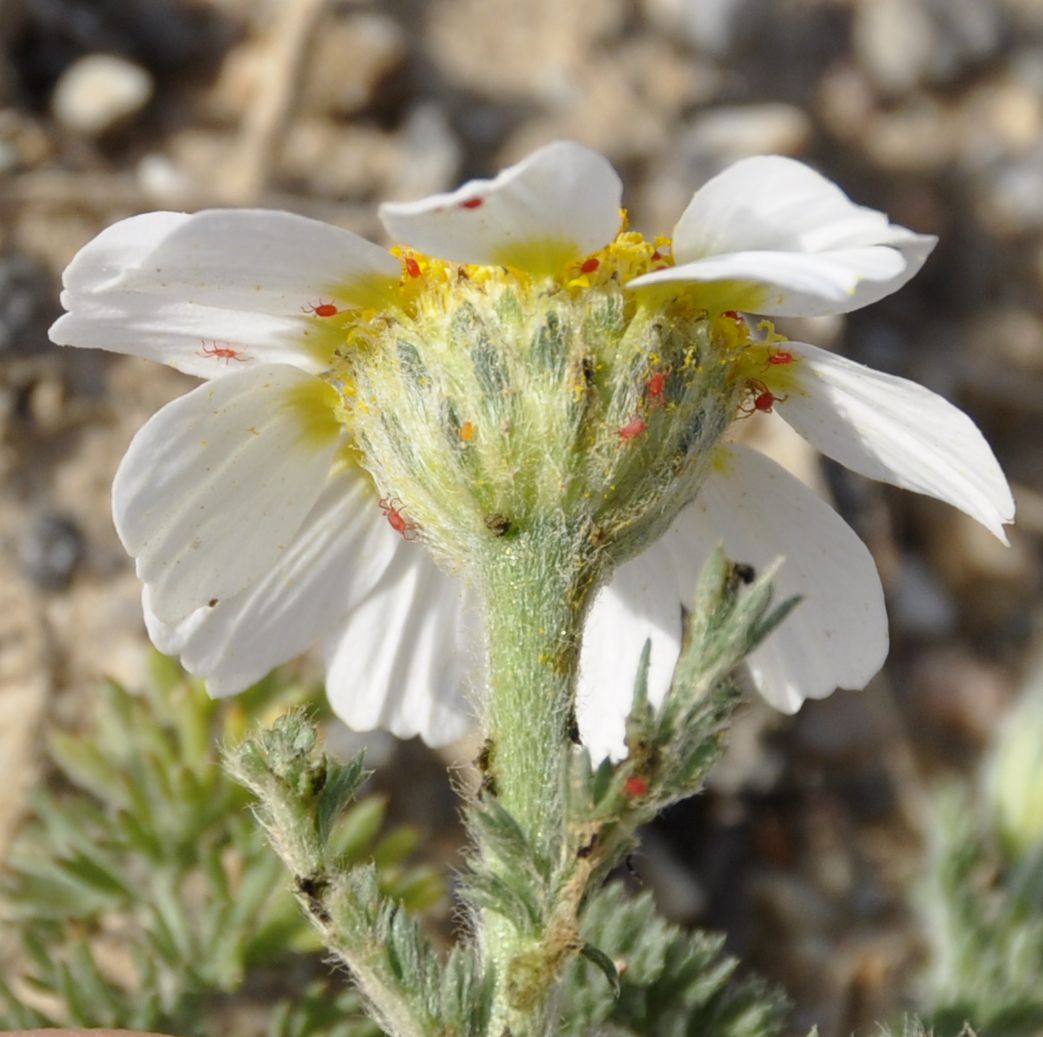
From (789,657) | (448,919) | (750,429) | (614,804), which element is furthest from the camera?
(750,429)

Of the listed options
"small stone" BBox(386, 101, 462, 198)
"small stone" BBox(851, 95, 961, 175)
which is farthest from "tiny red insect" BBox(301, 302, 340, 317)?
"small stone" BBox(851, 95, 961, 175)

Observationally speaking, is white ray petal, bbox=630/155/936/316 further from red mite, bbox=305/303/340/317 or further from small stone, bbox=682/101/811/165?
small stone, bbox=682/101/811/165

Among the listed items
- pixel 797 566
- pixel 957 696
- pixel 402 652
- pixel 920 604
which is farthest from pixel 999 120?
pixel 402 652

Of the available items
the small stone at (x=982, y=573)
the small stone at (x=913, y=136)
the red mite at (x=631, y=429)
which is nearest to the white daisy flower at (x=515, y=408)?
the red mite at (x=631, y=429)

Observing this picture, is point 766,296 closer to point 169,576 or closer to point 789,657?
point 789,657

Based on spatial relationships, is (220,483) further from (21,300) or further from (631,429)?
(21,300)

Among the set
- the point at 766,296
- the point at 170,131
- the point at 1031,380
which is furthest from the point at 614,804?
the point at 1031,380

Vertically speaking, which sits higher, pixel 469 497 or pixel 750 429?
pixel 469 497
